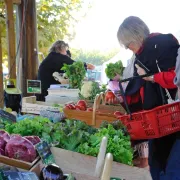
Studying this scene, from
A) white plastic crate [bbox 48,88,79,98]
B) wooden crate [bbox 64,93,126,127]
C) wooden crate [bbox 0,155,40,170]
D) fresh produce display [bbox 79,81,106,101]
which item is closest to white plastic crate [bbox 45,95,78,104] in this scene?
white plastic crate [bbox 48,88,79,98]

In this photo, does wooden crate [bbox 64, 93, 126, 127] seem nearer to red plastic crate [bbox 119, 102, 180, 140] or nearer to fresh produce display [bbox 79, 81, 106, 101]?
fresh produce display [bbox 79, 81, 106, 101]

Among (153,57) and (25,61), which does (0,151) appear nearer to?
(153,57)

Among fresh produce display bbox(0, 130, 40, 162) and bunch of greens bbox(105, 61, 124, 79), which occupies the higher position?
bunch of greens bbox(105, 61, 124, 79)

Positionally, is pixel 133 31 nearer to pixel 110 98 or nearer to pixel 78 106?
pixel 110 98

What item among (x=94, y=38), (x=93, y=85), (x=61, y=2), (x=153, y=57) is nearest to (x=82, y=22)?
(x=61, y=2)

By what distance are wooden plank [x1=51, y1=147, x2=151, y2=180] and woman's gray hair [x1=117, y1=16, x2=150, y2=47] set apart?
1.18 m

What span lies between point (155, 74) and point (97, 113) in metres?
0.71

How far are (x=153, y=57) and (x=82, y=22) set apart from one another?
657cm

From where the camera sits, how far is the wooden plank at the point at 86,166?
Result: 147 cm

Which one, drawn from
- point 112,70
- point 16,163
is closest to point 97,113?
point 112,70

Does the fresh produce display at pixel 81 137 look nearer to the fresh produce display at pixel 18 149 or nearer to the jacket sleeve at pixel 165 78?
the fresh produce display at pixel 18 149

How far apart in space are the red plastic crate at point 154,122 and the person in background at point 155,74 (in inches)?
7.6

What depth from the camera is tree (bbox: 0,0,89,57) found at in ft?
23.5

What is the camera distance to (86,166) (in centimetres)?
148
